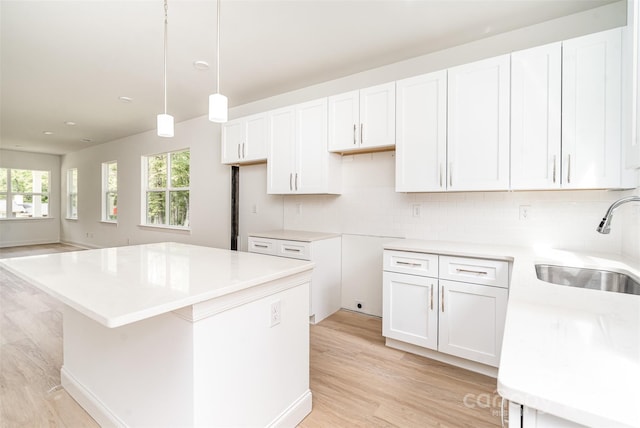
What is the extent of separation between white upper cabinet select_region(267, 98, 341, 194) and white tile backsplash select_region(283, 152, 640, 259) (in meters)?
0.31

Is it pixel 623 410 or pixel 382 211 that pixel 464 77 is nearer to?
pixel 382 211

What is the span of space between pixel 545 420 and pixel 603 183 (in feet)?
6.86

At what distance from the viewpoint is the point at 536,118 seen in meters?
2.11

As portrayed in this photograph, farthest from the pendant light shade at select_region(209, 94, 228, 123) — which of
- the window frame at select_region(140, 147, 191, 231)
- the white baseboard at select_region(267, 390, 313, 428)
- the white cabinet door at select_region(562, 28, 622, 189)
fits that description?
the window frame at select_region(140, 147, 191, 231)

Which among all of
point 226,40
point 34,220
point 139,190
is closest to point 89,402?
point 226,40

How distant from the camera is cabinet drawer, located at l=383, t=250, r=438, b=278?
2.31 metres

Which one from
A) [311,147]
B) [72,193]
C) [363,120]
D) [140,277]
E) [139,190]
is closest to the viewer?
[140,277]

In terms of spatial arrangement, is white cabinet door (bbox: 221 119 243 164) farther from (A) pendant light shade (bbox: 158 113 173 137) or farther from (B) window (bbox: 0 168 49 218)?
(B) window (bbox: 0 168 49 218)

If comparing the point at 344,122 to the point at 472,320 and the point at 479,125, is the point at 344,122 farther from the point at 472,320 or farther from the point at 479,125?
the point at 472,320

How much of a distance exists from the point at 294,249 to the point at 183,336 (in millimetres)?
1935

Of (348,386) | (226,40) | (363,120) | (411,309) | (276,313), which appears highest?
(226,40)

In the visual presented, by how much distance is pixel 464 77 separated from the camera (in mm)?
2361

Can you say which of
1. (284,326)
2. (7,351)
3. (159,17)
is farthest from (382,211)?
(7,351)

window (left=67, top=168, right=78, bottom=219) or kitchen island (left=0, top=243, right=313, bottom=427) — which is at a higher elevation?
window (left=67, top=168, right=78, bottom=219)
